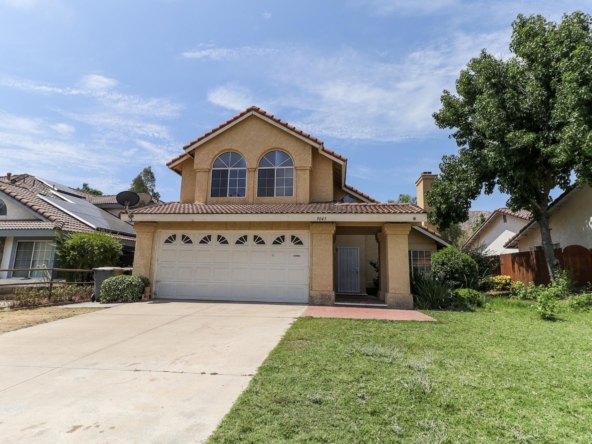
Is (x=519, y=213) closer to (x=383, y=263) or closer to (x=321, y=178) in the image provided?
(x=383, y=263)

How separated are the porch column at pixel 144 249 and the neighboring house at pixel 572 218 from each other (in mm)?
17750

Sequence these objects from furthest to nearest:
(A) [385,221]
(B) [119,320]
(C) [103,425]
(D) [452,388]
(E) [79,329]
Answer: (A) [385,221] < (B) [119,320] < (E) [79,329] < (D) [452,388] < (C) [103,425]

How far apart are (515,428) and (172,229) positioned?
12.1m

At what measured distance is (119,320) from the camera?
26.8 feet

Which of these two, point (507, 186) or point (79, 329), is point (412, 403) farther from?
point (507, 186)

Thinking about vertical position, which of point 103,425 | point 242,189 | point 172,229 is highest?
point 242,189

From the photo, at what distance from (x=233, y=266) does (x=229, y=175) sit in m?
4.32

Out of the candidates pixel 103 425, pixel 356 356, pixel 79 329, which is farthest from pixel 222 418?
pixel 79 329

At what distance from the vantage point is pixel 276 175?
46.2 ft

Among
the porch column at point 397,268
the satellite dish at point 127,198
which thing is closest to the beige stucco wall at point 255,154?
the porch column at point 397,268

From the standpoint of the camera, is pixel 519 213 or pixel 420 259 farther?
pixel 519 213

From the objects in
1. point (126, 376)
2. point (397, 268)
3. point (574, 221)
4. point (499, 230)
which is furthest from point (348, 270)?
point (499, 230)

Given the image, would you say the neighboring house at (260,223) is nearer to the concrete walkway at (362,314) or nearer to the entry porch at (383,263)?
the entry porch at (383,263)

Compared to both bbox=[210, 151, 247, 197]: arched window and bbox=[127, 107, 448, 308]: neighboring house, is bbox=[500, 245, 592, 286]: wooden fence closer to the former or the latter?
bbox=[127, 107, 448, 308]: neighboring house
